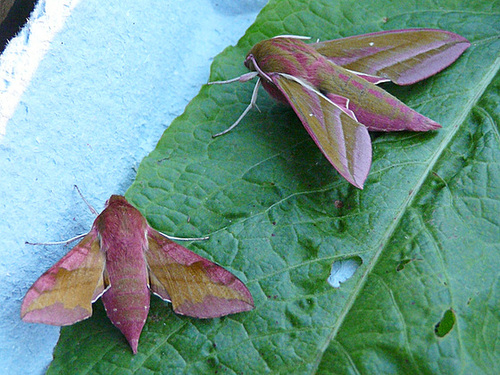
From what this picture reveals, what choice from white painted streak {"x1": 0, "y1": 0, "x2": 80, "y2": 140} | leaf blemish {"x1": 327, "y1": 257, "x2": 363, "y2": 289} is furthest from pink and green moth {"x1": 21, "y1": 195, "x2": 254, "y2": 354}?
white painted streak {"x1": 0, "y1": 0, "x2": 80, "y2": 140}

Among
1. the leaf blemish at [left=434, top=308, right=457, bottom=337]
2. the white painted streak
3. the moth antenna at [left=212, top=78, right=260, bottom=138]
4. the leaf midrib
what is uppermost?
the white painted streak

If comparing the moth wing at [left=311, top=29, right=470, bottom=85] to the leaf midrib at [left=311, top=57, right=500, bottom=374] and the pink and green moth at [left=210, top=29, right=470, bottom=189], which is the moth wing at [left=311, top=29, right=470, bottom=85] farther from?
the leaf midrib at [left=311, top=57, right=500, bottom=374]

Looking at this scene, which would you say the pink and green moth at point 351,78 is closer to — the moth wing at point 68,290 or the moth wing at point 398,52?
the moth wing at point 398,52

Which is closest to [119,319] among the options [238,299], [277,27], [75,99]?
[238,299]

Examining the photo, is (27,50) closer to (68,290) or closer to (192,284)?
(68,290)

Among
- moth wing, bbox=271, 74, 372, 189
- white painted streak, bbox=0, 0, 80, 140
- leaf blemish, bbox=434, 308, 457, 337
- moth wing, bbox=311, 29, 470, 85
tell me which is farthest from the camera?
moth wing, bbox=311, 29, 470, 85

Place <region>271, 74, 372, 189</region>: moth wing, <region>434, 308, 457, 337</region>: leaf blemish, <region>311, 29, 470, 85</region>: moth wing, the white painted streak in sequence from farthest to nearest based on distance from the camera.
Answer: <region>311, 29, 470, 85</region>: moth wing < <region>271, 74, 372, 189</region>: moth wing < the white painted streak < <region>434, 308, 457, 337</region>: leaf blemish
